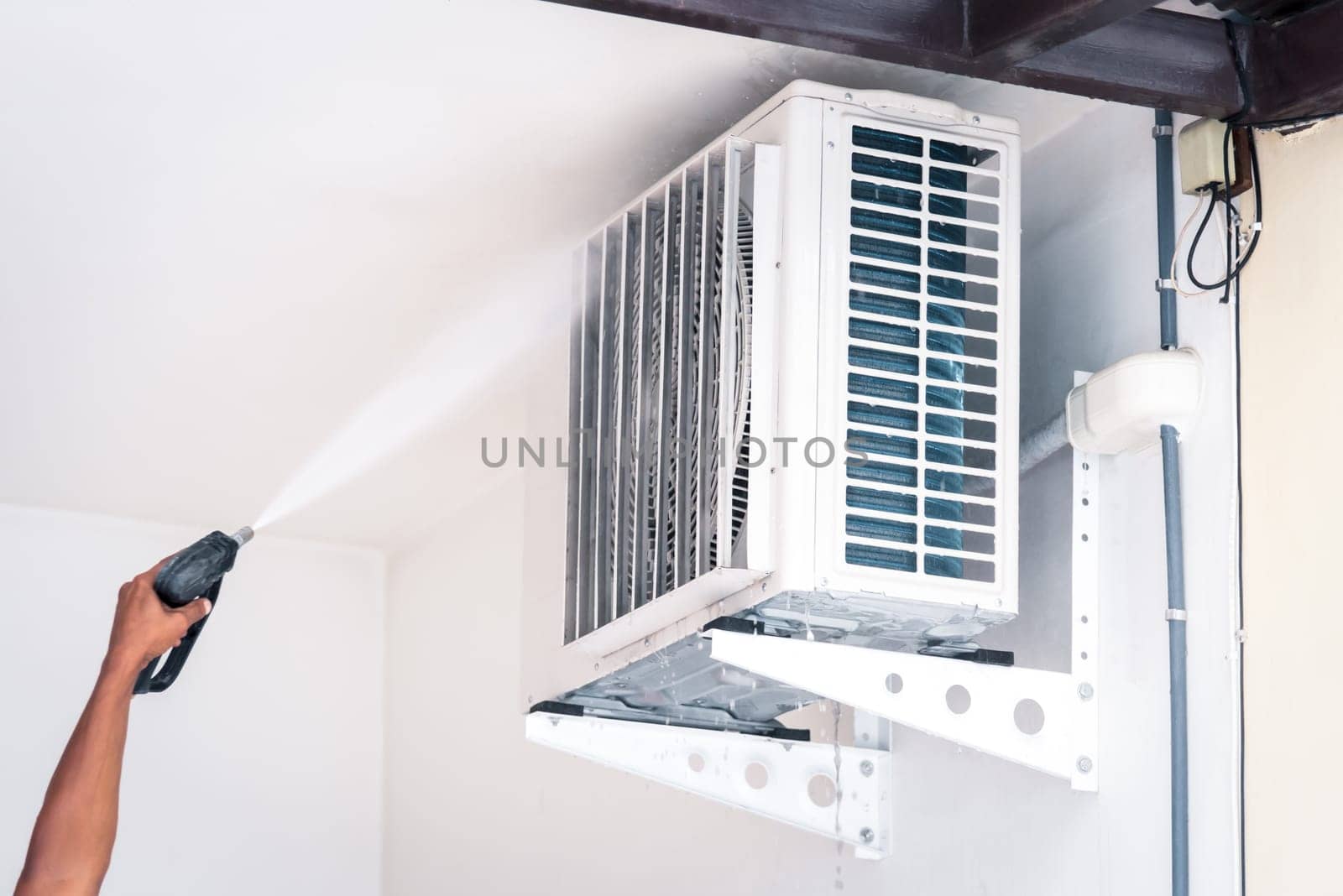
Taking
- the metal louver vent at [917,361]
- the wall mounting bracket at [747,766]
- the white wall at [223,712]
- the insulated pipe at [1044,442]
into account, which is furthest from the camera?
the white wall at [223,712]

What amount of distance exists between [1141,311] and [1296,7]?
1.17 feet

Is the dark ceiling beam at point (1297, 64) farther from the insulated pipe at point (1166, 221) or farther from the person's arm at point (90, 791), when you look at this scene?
the person's arm at point (90, 791)

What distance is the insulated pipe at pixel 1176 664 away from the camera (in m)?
1.61

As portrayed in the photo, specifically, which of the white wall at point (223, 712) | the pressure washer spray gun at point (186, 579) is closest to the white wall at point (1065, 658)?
the pressure washer spray gun at point (186, 579)

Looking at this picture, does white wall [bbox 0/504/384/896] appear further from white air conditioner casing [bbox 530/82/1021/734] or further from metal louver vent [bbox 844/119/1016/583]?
metal louver vent [bbox 844/119/1016/583]

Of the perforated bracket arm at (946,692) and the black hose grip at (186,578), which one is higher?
the black hose grip at (186,578)

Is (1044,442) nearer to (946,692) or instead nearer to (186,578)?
(946,692)

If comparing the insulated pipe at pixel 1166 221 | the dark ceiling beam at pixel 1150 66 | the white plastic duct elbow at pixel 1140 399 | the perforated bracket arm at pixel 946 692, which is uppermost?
the dark ceiling beam at pixel 1150 66

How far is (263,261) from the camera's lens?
2383 mm

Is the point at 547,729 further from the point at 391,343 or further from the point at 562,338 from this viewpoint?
the point at 391,343

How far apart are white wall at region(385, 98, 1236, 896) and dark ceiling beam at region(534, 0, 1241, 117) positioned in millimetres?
187

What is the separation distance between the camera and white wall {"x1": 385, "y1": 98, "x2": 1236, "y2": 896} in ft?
5.52

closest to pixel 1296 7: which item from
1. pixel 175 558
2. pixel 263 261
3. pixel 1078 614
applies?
pixel 1078 614

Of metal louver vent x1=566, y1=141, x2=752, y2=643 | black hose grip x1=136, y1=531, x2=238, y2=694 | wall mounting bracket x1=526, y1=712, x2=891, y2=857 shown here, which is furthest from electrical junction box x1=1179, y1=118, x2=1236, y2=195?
black hose grip x1=136, y1=531, x2=238, y2=694
